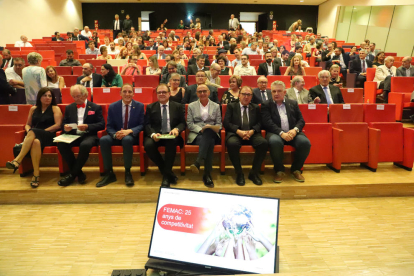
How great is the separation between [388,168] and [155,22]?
1434 cm

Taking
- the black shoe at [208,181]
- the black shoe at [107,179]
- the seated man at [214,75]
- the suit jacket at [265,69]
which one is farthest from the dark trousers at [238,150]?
the suit jacket at [265,69]

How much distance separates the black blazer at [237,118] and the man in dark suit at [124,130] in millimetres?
880

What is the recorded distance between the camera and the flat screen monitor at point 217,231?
5.22ft

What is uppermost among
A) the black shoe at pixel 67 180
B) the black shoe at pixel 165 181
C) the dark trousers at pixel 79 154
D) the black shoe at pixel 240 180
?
the dark trousers at pixel 79 154

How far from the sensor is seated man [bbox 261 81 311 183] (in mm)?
3033

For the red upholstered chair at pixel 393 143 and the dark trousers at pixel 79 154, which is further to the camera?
the red upholstered chair at pixel 393 143

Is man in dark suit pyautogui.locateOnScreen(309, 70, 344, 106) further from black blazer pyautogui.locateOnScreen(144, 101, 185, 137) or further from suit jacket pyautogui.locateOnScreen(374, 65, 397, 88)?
suit jacket pyautogui.locateOnScreen(374, 65, 397, 88)

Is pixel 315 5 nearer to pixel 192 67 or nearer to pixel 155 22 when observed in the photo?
pixel 155 22

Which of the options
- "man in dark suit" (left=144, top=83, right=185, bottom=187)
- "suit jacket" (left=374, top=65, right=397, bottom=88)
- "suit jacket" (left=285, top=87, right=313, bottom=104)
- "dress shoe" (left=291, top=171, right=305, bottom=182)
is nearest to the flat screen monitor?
"man in dark suit" (left=144, top=83, right=185, bottom=187)

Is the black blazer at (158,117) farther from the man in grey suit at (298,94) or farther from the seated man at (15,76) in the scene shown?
the seated man at (15,76)

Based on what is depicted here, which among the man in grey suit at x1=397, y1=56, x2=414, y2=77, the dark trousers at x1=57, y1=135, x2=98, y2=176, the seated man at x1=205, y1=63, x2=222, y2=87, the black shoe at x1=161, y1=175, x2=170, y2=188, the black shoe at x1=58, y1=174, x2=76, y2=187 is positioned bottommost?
the black shoe at x1=58, y1=174, x2=76, y2=187

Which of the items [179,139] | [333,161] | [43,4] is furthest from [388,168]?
[43,4]

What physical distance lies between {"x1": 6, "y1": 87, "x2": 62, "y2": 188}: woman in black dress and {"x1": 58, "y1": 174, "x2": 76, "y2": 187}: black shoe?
0.22 metres

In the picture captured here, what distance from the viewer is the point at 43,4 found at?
11047 millimetres
